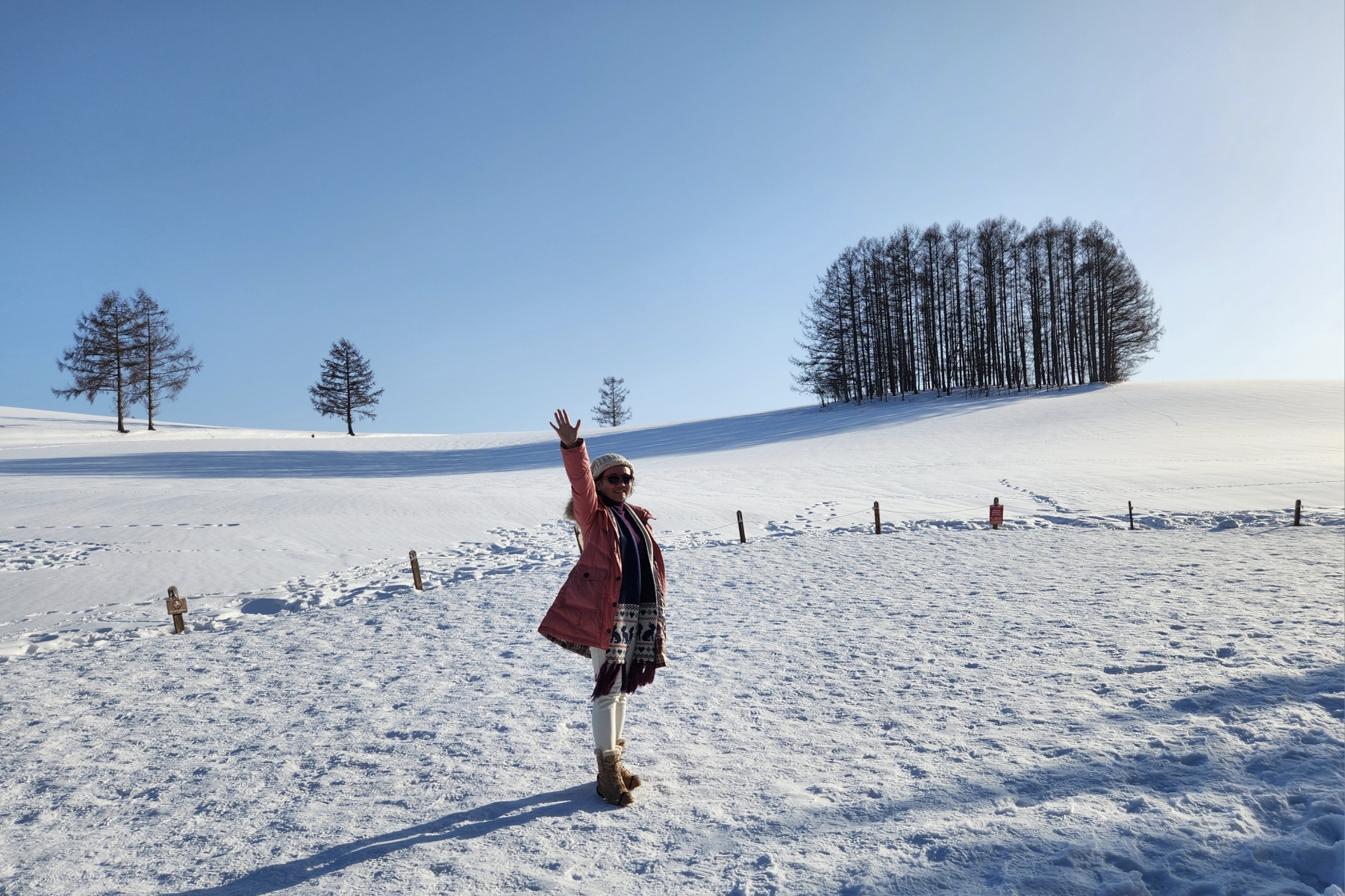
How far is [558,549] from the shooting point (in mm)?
→ 12656

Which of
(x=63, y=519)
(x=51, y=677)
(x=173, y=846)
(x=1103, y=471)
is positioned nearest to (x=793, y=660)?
(x=173, y=846)

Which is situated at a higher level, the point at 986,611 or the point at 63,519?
the point at 63,519

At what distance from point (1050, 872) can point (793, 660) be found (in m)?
3.41

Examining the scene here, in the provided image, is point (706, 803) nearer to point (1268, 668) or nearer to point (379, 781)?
point (379, 781)

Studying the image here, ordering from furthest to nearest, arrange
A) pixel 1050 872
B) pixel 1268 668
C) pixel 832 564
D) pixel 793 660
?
pixel 832 564 < pixel 793 660 < pixel 1268 668 < pixel 1050 872

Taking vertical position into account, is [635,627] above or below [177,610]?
above

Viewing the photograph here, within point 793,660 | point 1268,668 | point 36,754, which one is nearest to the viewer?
point 36,754

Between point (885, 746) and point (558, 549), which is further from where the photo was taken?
A: point (558, 549)

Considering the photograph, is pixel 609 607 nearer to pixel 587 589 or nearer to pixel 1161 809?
pixel 587 589

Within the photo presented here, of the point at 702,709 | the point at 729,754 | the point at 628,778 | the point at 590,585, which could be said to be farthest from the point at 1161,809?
the point at 590,585

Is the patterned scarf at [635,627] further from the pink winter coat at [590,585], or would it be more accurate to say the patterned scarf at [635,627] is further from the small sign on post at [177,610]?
the small sign on post at [177,610]

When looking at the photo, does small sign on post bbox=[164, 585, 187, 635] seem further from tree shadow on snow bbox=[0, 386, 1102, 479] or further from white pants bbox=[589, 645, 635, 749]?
tree shadow on snow bbox=[0, 386, 1102, 479]

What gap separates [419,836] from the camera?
134 inches

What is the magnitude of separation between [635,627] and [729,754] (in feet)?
4.18
